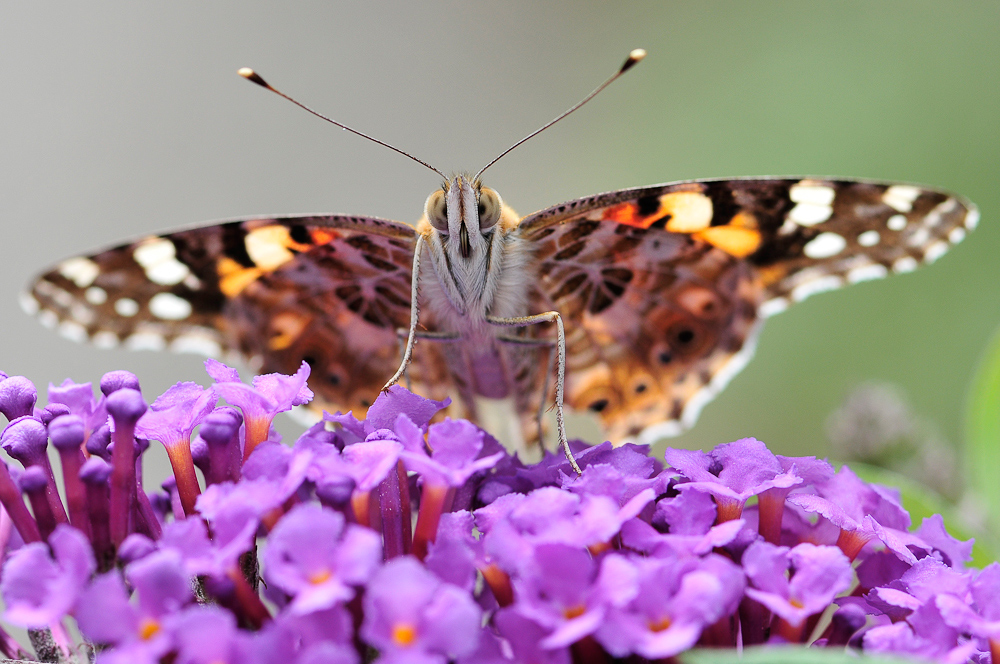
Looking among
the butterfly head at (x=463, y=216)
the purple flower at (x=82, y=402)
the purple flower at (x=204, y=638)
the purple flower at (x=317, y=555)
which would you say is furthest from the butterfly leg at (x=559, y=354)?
the purple flower at (x=82, y=402)

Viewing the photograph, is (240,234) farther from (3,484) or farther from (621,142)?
(621,142)

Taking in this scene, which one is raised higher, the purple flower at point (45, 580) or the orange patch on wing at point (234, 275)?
the orange patch on wing at point (234, 275)

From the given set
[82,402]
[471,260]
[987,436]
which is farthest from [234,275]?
[987,436]

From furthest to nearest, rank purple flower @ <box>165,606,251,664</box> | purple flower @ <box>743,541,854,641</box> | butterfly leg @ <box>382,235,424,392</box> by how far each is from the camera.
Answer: butterfly leg @ <box>382,235,424,392</box>, purple flower @ <box>743,541,854,641</box>, purple flower @ <box>165,606,251,664</box>

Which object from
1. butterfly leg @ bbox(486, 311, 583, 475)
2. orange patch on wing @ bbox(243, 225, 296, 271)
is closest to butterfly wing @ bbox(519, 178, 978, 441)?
butterfly leg @ bbox(486, 311, 583, 475)

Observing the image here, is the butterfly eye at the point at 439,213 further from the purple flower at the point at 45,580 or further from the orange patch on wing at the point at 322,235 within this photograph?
the purple flower at the point at 45,580

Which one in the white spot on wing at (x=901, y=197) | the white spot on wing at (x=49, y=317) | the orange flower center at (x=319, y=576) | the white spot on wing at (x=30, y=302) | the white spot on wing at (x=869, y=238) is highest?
the white spot on wing at (x=901, y=197)

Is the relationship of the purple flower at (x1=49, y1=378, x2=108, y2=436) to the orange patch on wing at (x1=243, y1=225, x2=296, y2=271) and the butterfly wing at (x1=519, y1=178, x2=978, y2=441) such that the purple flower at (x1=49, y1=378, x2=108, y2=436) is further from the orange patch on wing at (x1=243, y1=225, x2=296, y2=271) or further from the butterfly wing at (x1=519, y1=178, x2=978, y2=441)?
the butterfly wing at (x1=519, y1=178, x2=978, y2=441)
